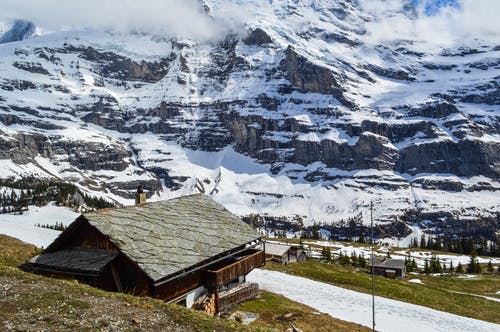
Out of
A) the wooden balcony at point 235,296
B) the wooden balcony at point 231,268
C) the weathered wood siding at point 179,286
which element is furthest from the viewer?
the wooden balcony at point 235,296

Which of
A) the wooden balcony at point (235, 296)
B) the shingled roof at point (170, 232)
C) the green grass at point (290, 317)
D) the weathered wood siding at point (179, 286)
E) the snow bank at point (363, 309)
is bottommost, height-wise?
the snow bank at point (363, 309)

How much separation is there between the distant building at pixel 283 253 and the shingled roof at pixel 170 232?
53332 millimetres

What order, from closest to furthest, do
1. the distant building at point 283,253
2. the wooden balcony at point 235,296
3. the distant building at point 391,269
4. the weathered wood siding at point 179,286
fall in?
the weathered wood siding at point 179,286, the wooden balcony at point 235,296, the distant building at point 283,253, the distant building at point 391,269

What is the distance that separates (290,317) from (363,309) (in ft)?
41.2

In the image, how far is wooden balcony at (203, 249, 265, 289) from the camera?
1183 inches

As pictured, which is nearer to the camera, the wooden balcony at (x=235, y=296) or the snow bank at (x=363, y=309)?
the wooden balcony at (x=235, y=296)

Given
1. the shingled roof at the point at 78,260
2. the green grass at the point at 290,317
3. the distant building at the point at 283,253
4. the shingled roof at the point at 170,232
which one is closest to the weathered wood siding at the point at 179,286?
the shingled roof at the point at 170,232

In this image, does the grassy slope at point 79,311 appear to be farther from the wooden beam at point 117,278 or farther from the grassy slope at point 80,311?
the wooden beam at point 117,278

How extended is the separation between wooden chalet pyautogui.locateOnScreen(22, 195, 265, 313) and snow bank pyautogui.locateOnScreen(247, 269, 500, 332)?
11.3 metres

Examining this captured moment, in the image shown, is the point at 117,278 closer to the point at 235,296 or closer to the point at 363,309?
the point at 235,296

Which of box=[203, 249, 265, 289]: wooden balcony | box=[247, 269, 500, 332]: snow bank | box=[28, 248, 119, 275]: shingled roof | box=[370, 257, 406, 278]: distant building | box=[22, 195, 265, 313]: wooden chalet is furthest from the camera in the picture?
box=[370, 257, 406, 278]: distant building

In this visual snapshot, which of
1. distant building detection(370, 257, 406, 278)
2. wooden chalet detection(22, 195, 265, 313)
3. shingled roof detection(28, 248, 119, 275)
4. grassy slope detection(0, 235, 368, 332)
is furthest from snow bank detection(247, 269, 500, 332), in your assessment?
distant building detection(370, 257, 406, 278)

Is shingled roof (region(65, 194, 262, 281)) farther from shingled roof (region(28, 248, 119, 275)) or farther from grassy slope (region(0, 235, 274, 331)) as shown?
grassy slope (region(0, 235, 274, 331))

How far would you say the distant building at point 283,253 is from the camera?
292ft
